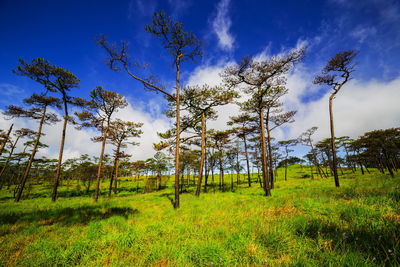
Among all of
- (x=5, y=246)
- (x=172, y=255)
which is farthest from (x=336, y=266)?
(x=5, y=246)

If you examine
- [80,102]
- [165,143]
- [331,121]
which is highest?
[80,102]

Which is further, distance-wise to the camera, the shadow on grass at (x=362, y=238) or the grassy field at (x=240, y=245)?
the grassy field at (x=240, y=245)

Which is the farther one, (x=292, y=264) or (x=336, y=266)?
(x=292, y=264)

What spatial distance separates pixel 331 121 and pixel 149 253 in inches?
689

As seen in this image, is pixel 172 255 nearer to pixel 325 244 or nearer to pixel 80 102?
pixel 325 244

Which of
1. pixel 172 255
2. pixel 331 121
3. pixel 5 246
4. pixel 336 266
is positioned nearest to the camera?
pixel 336 266

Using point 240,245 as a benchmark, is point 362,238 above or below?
above

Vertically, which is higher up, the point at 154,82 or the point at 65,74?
the point at 65,74

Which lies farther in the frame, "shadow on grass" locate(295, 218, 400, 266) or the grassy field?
the grassy field

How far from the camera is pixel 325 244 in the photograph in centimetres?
247

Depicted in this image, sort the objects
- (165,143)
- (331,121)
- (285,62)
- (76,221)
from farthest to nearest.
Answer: (331,121), (165,143), (285,62), (76,221)

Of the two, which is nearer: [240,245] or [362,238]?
[362,238]

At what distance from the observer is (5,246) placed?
3557 mm

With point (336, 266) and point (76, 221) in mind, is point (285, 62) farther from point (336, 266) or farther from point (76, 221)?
point (76, 221)
